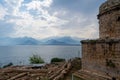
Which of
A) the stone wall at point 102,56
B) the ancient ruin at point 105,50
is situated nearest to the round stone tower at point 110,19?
the ancient ruin at point 105,50

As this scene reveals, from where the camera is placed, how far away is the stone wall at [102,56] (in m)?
9.82

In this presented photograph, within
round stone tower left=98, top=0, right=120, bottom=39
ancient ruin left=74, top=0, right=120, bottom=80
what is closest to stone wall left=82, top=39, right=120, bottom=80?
ancient ruin left=74, top=0, right=120, bottom=80

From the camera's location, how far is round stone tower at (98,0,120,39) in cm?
1070

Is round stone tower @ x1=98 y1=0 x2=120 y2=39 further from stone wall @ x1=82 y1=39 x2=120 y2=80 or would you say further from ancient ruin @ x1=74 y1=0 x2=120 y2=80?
stone wall @ x1=82 y1=39 x2=120 y2=80

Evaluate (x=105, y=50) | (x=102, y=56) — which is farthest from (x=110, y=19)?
(x=102, y=56)

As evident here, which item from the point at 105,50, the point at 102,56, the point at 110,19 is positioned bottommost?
the point at 102,56

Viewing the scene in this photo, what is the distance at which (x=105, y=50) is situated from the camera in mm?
10500

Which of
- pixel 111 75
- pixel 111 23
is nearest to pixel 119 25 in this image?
pixel 111 23

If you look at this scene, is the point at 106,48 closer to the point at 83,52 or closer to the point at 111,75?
the point at 111,75

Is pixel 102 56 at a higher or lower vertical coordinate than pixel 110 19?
lower

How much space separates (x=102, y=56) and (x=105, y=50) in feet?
1.61

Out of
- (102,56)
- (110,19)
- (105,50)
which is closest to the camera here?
(105,50)

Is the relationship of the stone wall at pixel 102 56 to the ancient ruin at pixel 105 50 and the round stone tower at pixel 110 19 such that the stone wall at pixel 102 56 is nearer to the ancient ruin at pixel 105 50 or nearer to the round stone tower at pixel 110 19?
the ancient ruin at pixel 105 50

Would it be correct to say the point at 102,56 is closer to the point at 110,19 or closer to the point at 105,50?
the point at 105,50
